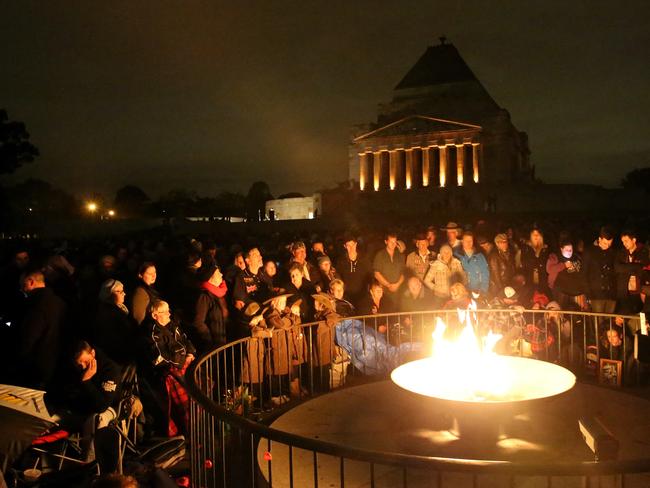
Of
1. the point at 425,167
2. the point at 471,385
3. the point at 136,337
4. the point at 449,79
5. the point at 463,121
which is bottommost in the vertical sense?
the point at 471,385

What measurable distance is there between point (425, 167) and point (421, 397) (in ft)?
208

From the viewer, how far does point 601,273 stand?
10109 millimetres

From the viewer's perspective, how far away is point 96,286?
10836 mm

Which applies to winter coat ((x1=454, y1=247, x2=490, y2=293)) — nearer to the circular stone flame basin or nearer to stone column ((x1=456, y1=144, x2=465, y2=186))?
the circular stone flame basin

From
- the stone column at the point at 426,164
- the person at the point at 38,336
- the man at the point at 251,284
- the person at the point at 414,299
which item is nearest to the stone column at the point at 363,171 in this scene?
the stone column at the point at 426,164

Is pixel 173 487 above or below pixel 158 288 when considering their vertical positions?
below

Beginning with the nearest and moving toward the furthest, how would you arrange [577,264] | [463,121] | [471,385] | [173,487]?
1. [173,487]
2. [471,385]
3. [577,264]
4. [463,121]

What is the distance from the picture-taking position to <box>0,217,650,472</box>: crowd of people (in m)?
6.85

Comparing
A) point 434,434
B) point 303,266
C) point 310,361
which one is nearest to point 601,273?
point 303,266

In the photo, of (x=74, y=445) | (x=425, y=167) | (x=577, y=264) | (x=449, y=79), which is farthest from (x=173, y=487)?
(x=449, y=79)

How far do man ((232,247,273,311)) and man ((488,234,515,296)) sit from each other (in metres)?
4.36

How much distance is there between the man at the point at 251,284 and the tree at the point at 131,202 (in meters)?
122

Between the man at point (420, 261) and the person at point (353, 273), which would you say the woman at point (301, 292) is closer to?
the person at point (353, 273)

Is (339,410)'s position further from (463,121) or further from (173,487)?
(463,121)
